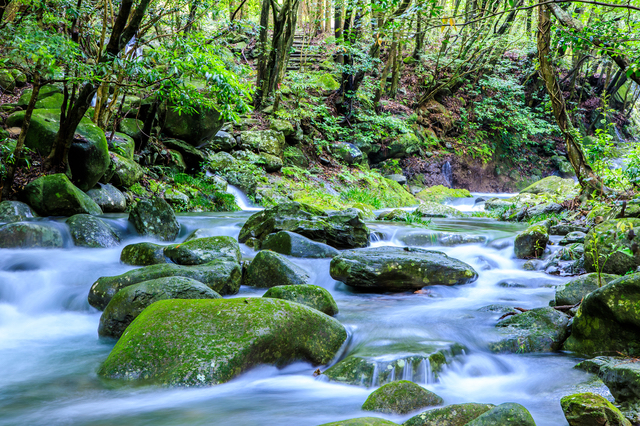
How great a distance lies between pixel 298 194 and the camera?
13.5 meters

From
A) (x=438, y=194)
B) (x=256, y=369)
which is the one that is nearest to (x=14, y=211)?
(x=256, y=369)

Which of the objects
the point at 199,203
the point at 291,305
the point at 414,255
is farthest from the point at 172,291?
the point at 199,203

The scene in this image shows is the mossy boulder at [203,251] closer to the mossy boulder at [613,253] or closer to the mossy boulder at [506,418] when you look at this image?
the mossy boulder at [506,418]

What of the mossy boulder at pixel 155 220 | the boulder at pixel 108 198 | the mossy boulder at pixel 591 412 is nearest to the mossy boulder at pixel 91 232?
the mossy boulder at pixel 155 220

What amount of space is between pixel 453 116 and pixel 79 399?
22.3 m

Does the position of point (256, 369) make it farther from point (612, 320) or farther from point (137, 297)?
point (612, 320)

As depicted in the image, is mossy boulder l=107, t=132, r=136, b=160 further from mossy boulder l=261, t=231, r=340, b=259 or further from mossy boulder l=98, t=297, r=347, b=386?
mossy boulder l=98, t=297, r=347, b=386

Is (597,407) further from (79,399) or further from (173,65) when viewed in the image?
(173,65)

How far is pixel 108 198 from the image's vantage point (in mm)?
9164

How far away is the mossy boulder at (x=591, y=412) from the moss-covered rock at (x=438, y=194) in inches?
603

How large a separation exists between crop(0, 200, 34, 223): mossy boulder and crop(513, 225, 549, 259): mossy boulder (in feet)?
28.7

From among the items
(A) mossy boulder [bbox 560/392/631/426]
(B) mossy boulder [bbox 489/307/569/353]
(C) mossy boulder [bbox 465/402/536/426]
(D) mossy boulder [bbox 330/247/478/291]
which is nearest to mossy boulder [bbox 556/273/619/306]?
(B) mossy boulder [bbox 489/307/569/353]

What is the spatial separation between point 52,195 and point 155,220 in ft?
5.88

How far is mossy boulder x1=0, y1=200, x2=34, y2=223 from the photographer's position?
7.04m
